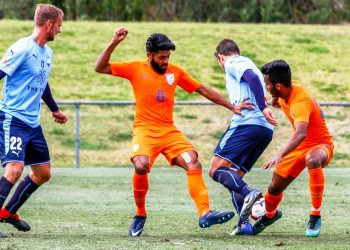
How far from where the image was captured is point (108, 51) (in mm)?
9023

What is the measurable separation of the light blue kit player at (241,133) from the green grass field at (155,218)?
1.70 ft

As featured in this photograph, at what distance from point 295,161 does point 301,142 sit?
0.43 meters

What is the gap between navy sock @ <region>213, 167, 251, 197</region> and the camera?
360 inches

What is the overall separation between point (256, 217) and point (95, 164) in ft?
39.5

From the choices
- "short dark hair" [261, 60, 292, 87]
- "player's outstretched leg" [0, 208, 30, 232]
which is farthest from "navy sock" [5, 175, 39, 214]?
"short dark hair" [261, 60, 292, 87]

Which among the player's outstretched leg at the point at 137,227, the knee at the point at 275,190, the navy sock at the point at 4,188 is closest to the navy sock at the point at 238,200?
the knee at the point at 275,190

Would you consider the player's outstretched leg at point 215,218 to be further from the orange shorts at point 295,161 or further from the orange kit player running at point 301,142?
the orange shorts at point 295,161

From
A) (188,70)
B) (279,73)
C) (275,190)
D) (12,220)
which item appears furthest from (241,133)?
(188,70)

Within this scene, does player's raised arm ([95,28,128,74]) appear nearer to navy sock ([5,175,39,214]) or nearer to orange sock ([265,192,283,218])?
navy sock ([5,175,39,214])

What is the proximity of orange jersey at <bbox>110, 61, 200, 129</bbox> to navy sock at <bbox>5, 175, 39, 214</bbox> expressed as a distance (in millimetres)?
1148

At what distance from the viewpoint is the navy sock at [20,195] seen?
9211mm

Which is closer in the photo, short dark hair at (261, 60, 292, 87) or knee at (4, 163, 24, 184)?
knee at (4, 163, 24, 184)

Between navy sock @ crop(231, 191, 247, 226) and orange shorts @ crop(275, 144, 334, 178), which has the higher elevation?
orange shorts @ crop(275, 144, 334, 178)

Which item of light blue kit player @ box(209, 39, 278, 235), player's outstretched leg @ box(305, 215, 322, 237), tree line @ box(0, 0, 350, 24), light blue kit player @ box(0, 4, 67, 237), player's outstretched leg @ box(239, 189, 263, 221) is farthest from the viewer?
tree line @ box(0, 0, 350, 24)
